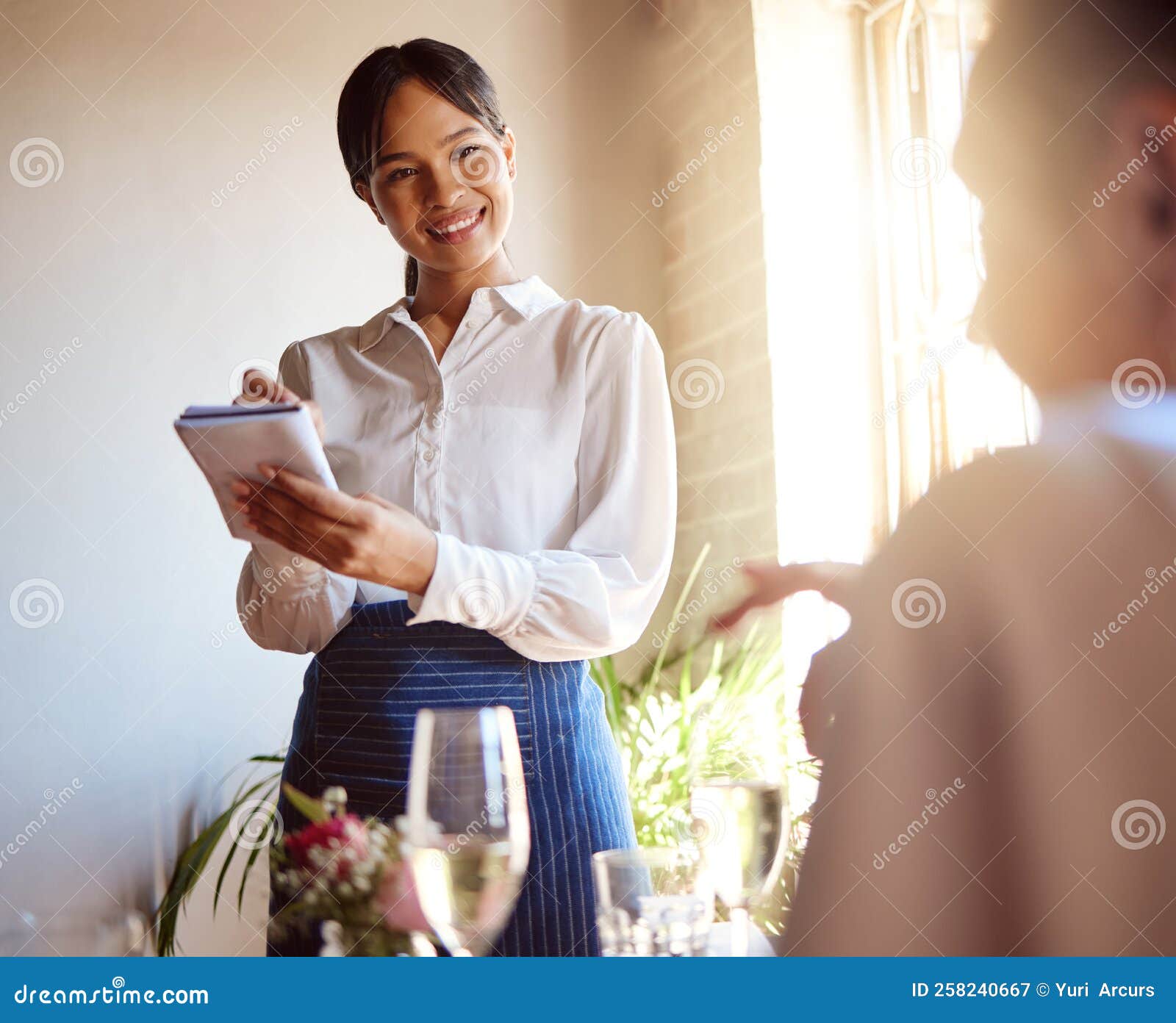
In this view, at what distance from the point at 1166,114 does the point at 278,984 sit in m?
1.23

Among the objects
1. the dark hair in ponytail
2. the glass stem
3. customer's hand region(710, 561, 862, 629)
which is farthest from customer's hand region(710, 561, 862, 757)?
the dark hair in ponytail

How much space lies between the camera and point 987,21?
78.2 inches

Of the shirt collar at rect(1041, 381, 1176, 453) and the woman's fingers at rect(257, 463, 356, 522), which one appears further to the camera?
the shirt collar at rect(1041, 381, 1176, 453)

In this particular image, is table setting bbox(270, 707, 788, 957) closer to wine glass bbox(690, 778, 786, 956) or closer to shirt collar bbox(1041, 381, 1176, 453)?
wine glass bbox(690, 778, 786, 956)

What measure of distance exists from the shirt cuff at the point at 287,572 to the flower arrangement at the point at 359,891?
0.53 metres

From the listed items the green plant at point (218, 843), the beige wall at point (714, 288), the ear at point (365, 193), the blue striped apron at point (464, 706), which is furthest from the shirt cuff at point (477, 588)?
the beige wall at point (714, 288)

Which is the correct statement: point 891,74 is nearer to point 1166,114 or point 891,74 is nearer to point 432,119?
point 1166,114

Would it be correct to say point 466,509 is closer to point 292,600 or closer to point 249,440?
point 292,600

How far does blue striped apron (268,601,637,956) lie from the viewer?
102cm

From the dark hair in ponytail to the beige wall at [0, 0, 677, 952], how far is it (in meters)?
1.20

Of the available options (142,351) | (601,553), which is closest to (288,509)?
(601,553)

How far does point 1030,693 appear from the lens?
0.98 m

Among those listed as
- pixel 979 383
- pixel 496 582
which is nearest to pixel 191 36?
pixel 979 383

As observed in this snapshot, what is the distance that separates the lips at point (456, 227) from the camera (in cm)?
124
